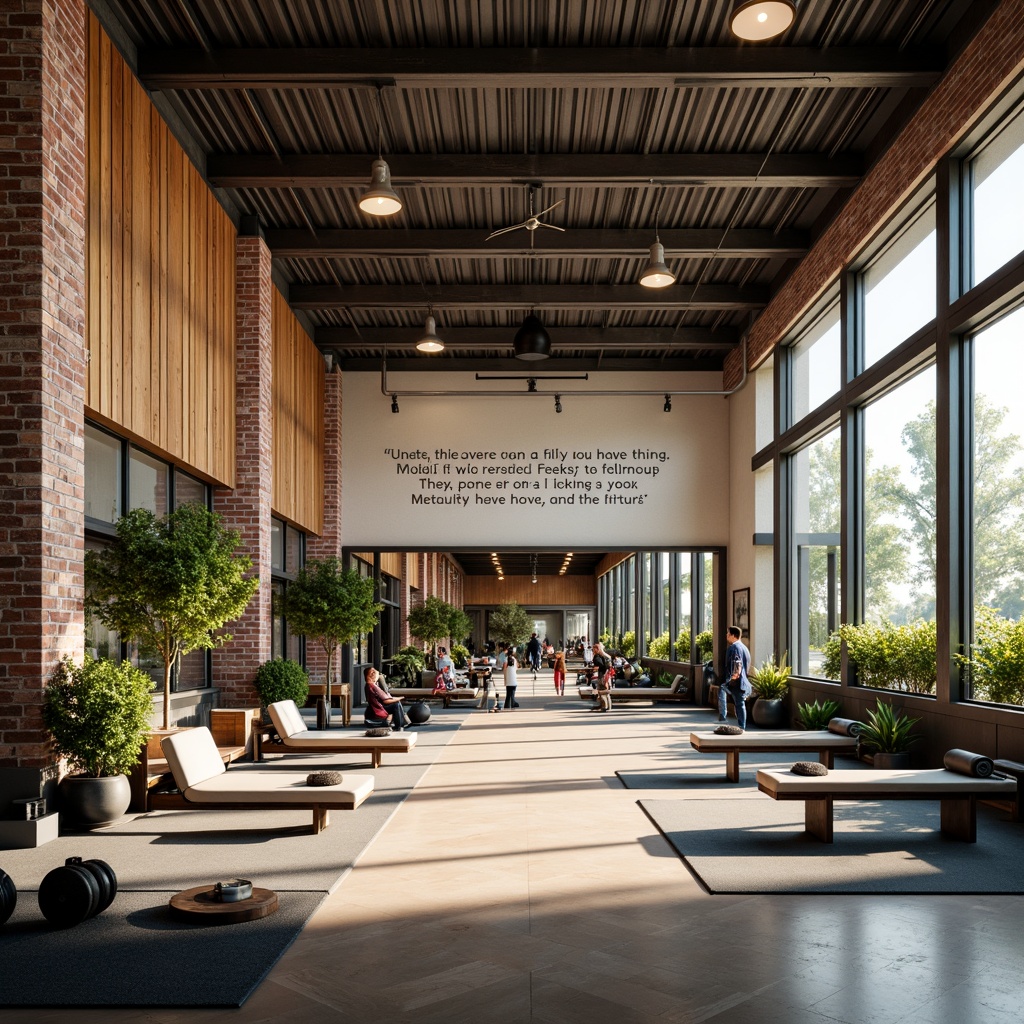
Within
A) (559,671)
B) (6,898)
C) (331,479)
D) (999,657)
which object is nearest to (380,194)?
(6,898)

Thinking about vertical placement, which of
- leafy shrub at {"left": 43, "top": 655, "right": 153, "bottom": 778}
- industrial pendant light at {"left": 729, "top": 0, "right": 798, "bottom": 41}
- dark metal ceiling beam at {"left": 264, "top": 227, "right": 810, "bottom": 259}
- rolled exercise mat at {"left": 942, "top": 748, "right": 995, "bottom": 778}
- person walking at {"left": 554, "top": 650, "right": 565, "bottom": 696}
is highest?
dark metal ceiling beam at {"left": 264, "top": 227, "right": 810, "bottom": 259}

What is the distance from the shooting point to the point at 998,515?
8.43 m

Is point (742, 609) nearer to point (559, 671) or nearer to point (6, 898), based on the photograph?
point (559, 671)

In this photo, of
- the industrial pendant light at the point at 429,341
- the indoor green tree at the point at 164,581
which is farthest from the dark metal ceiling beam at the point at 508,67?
the industrial pendant light at the point at 429,341

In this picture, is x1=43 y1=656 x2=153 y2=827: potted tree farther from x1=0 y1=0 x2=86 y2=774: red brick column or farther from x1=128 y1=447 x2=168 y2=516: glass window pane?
x1=128 y1=447 x2=168 y2=516: glass window pane

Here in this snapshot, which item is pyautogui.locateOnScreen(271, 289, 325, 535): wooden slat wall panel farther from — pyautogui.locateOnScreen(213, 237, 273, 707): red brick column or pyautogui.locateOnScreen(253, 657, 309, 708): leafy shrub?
pyautogui.locateOnScreen(253, 657, 309, 708): leafy shrub

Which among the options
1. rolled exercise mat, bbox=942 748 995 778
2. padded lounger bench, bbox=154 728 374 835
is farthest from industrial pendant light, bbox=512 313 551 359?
rolled exercise mat, bbox=942 748 995 778

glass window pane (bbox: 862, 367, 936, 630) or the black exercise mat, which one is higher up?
glass window pane (bbox: 862, 367, 936, 630)

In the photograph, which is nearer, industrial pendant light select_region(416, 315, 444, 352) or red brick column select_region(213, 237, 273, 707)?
red brick column select_region(213, 237, 273, 707)

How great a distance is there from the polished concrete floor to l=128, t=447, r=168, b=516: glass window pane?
414 centimetres

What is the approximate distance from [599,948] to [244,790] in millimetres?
3199

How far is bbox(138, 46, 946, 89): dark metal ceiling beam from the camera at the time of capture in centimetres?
852

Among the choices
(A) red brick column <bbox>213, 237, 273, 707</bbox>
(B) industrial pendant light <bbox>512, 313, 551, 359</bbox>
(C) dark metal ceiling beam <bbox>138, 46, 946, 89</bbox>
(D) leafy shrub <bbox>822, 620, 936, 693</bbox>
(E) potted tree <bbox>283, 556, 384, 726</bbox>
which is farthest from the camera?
(E) potted tree <bbox>283, 556, 384, 726</bbox>

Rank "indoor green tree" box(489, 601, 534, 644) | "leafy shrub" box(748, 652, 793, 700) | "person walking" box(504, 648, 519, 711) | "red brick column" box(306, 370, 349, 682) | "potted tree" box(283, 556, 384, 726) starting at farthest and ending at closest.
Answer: "indoor green tree" box(489, 601, 534, 644), "person walking" box(504, 648, 519, 711), "red brick column" box(306, 370, 349, 682), "leafy shrub" box(748, 652, 793, 700), "potted tree" box(283, 556, 384, 726)
